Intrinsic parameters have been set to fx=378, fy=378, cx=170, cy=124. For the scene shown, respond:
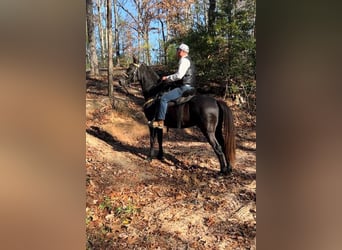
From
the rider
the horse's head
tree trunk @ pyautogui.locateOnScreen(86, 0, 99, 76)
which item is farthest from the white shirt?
tree trunk @ pyautogui.locateOnScreen(86, 0, 99, 76)

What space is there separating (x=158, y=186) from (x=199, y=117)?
0.59 metres

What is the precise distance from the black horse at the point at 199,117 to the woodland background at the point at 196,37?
3.6 inches

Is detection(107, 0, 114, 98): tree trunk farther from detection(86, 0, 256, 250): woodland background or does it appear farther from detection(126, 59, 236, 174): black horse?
detection(126, 59, 236, 174): black horse

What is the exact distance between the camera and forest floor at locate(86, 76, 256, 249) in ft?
8.83

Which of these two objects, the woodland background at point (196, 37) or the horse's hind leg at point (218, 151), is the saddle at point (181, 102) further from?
the horse's hind leg at point (218, 151)

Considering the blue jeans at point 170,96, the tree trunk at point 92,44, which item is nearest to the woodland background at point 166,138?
the tree trunk at point 92,44

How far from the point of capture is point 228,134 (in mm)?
2824

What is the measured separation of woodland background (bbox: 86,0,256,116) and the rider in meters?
0.05

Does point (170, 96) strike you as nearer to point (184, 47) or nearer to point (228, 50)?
point (184, 47)

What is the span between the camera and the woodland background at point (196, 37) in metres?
2.80
